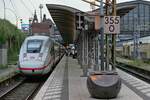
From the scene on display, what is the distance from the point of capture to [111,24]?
21.2m

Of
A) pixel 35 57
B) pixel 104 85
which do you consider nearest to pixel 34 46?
pixel 35 57

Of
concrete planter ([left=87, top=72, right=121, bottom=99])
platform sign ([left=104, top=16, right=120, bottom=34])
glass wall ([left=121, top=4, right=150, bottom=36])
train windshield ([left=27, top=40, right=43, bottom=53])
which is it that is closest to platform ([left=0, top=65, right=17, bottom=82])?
train windshield ([left=27, top=40, right=43, bottom=53])

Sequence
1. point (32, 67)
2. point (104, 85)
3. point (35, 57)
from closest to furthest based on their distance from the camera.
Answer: point (104, 85), point (32, 67), point (35, 57)

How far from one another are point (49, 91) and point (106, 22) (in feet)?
13.7

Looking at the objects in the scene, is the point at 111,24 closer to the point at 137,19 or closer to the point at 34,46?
the point at 34,46

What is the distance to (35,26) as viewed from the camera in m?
105

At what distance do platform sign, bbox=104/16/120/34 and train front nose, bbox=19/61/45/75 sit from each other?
8.28 meters

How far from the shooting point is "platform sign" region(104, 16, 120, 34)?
20953 mm

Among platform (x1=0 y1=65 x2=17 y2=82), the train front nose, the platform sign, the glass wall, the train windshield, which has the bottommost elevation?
platform (x1=0 y1=65 x2=17 y2=82)

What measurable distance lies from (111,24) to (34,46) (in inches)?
390

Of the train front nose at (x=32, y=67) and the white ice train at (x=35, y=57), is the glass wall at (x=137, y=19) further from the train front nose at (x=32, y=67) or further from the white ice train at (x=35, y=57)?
the train front nose at (x=32, y=67)

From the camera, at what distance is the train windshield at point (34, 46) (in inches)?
1170

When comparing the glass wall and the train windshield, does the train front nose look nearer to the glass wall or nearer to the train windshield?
the train windshield

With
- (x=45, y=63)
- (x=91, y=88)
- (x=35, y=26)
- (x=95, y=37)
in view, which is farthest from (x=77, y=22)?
(x=35, y=26)
